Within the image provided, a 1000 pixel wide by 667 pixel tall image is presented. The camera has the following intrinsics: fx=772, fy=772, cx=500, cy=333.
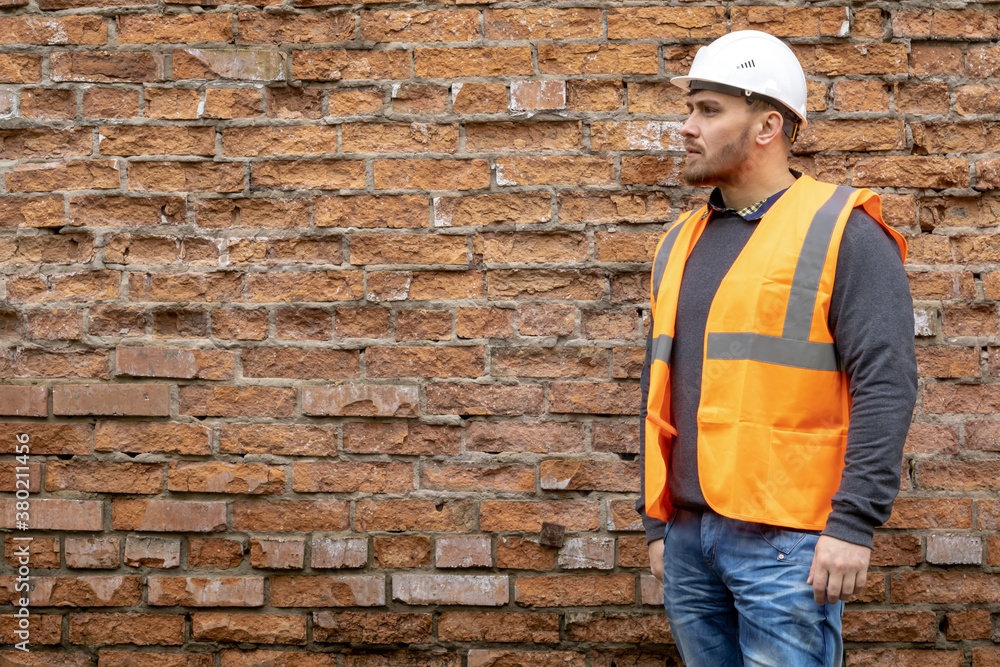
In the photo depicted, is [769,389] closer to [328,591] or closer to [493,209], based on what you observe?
[493,209]

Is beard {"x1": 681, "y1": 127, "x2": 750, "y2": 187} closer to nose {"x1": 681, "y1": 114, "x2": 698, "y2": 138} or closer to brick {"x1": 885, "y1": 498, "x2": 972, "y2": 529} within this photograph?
nose {"x1": 681, "y1": 114, "x2": 698, "y2": 138}

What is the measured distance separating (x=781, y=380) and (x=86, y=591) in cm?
213

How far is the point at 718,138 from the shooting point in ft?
5.72

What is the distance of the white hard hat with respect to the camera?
5.64 ft

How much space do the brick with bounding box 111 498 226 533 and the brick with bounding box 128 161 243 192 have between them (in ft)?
3.15


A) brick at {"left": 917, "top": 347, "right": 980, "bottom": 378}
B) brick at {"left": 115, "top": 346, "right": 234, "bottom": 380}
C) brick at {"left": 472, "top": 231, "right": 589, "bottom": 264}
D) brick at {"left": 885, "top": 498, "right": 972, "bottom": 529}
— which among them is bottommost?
brick at {"left": 885, "top": 498, "right": 972, "bottom": 529}

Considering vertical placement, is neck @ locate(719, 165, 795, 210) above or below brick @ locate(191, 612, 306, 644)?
above

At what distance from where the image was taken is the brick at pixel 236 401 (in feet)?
7.70

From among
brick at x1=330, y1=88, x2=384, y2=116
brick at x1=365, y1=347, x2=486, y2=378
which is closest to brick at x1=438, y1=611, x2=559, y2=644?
brick at x1=365, y1=347, x2=486, y2=378

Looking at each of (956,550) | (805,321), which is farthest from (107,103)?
(956,550)

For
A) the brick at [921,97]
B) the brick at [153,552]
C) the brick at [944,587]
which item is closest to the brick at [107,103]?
the brick at [153,552]

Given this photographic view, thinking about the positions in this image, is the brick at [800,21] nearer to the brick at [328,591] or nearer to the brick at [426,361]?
the brick at [426,361]

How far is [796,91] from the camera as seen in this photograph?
175 cm

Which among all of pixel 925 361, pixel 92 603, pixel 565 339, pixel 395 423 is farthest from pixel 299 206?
pixel 925 361
